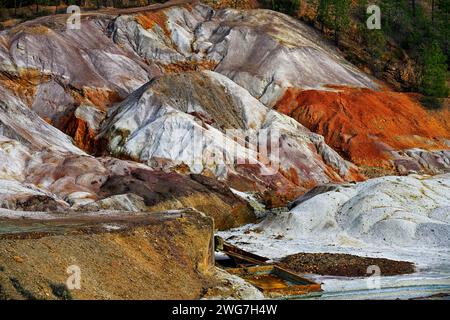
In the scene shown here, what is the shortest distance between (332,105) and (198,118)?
16346 mm

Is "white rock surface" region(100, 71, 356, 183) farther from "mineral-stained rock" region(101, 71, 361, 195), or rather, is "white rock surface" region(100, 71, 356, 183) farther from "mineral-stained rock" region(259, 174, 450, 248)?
"mineral-stained rock" region(259, 174, 450, 248)

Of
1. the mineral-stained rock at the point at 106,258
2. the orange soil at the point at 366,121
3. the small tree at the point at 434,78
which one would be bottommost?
the orange soil at the point at 366,121

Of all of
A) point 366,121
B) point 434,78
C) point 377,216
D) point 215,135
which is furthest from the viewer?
point 434,78

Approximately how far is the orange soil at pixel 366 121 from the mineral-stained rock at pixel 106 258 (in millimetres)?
36037

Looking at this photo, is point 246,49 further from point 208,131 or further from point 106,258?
point 106,258

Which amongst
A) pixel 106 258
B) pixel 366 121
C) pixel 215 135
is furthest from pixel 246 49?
pixel 106 258

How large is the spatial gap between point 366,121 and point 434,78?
1148 cm

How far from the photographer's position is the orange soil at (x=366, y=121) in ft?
190

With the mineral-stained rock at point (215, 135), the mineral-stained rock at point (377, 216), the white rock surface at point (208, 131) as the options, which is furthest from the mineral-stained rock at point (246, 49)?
the mineral-stained rock at point (377, 216)

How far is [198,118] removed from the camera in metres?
50.3

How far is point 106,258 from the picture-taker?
18625 mm

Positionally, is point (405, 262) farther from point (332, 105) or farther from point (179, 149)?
point (332, 105)

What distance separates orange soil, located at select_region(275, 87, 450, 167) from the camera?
2276 inches

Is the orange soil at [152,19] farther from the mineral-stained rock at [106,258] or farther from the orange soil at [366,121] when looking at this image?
the mineral-stained rock at [106,258]
